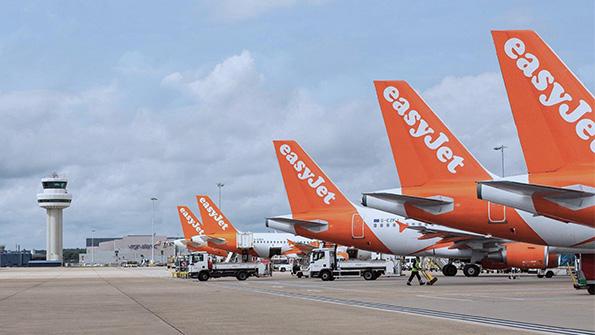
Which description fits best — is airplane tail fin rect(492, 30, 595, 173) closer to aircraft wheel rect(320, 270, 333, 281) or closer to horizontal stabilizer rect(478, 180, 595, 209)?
horizontal stabilizer rect(478, 180, 595, 209)

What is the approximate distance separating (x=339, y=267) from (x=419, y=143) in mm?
25262

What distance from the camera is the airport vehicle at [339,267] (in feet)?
204

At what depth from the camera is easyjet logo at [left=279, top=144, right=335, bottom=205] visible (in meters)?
56.7

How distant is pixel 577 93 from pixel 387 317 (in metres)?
9.68

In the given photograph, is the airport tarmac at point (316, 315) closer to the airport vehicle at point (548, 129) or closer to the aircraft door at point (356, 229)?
the airport vehicle at point (548, 129)

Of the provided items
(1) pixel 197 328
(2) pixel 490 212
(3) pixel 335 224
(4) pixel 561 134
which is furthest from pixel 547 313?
(3) pixel 335 224

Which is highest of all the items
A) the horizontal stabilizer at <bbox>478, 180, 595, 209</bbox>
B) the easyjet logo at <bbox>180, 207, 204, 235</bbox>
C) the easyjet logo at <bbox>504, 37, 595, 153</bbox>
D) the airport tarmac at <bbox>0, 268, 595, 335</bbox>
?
the easyjet logo at <bbox>504, 37, 595, 153</bbox>

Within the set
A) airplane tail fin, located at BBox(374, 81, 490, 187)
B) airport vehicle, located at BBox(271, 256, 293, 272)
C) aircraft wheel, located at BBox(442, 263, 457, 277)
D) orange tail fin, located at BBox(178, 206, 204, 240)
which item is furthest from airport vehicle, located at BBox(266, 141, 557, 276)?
orange tail fin, located at BBox(178, 206, 204, 240)

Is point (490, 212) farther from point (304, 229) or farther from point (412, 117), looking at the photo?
point (304, 229)

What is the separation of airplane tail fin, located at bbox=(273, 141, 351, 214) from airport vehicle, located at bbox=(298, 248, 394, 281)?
739 centimetres

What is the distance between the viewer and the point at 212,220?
95000mm

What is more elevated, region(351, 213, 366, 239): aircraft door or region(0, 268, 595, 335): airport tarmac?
region(351, 213, 366, 239): aircraft door

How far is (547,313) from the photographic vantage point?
79.6ft

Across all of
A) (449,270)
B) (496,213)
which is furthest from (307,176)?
(496,213)
